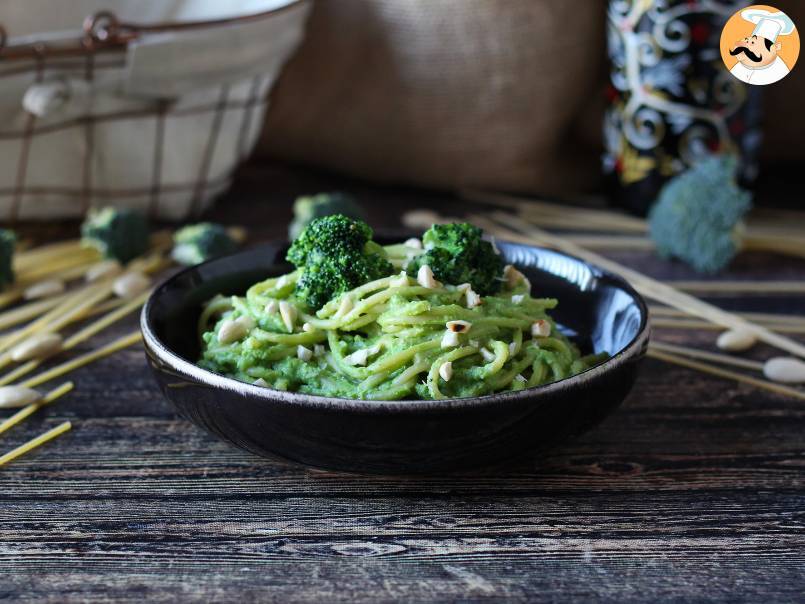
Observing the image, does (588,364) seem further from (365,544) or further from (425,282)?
(365,544)

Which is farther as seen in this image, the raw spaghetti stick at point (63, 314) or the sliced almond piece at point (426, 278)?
the raw spaghetti stick at point (63, 314)

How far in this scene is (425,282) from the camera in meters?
1.79

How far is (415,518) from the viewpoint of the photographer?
1666mm

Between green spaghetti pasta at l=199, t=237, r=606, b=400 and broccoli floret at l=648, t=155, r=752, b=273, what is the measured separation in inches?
51.6

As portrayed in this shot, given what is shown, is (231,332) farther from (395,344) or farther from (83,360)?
(83,360)

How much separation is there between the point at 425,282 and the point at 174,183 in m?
1.81

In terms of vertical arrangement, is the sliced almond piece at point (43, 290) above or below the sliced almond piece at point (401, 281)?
below

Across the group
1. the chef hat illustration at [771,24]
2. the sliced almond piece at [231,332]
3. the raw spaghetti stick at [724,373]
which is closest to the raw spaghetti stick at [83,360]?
the sliced almond piece at [231,332]

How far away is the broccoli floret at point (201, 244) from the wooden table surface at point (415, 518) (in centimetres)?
87

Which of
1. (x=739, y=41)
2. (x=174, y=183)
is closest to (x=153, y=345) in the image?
(x=739, y=41)

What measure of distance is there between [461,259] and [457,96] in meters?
1.91

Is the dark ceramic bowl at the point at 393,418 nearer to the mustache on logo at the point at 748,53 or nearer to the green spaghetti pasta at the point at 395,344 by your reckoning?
the green spaghetti pasta at the point at 395,344

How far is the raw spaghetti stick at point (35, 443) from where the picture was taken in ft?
6.21

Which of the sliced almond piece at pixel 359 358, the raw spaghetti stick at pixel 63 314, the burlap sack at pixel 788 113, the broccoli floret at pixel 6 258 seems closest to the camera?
the sliced almond piece at pixel 359 358
